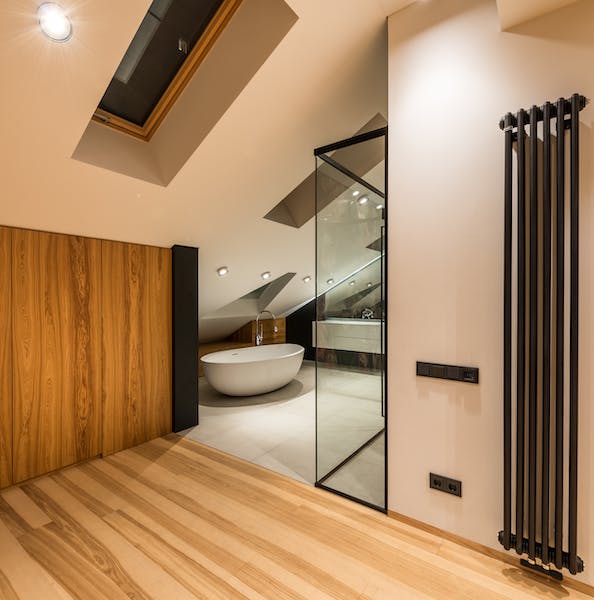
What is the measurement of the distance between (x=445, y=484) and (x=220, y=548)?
1195 mm

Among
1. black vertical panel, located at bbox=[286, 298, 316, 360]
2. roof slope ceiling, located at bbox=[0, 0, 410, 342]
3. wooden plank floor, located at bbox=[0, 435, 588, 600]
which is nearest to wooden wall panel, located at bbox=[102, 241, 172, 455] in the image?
roof slope ceiling, located at bbox=[0, 0, 410, 342]

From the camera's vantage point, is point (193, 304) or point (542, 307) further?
point (193, 304)

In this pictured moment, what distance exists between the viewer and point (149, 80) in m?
2.22

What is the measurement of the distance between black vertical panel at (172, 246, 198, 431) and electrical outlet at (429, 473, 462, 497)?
2342 mm

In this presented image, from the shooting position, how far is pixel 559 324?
4.59 feet

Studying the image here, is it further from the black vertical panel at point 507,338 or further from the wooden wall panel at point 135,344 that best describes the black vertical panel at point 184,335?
the black vertical panel at point 507,338

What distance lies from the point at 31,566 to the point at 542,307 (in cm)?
264

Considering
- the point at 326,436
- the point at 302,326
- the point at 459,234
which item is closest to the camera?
the point at 459,234

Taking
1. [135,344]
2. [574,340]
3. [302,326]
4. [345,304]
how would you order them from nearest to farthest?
[574,340], [345,304], [135,344], [302,326]

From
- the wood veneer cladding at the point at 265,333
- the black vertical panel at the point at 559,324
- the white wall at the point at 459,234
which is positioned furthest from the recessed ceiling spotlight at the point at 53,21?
the wood veneer cladding at the point at 265,333

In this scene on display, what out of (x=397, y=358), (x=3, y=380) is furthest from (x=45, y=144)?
(x=397, y=358)

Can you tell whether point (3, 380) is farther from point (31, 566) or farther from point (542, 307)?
point (542, 307)

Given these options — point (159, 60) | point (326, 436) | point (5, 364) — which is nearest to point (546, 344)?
point (326, 436)

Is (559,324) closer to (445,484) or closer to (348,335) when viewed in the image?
(445,484)
